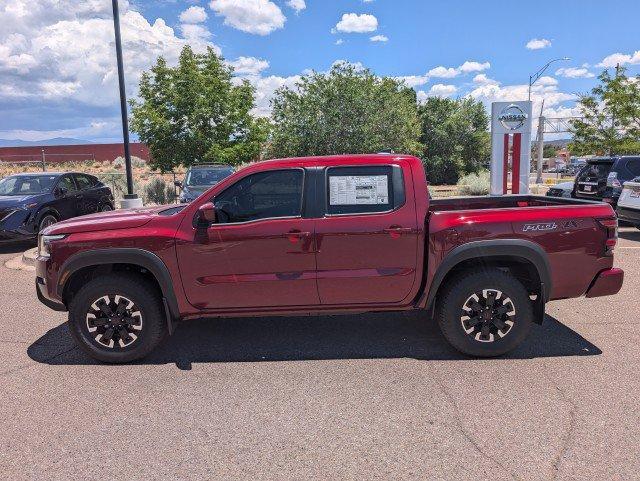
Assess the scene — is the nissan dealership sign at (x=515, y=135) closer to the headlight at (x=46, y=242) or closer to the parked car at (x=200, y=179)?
the parked car at (x=200, y=179)

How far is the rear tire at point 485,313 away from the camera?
4395 mm

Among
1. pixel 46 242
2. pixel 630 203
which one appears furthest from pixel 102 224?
pixel 630 203

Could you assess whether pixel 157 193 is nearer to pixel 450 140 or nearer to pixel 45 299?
pixel 45 299

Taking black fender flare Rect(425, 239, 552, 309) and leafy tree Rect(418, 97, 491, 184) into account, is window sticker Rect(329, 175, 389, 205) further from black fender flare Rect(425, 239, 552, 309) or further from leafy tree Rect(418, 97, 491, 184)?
leafy tree Rect(418, 97, 491, 184)

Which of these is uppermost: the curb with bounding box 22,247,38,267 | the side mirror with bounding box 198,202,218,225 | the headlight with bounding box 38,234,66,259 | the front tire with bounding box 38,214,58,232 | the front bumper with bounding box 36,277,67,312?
the side mirror with bounding box 198,202,218,225

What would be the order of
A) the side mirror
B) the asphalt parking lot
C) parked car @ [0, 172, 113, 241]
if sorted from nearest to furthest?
the asphalt parking lot < the side mirror < parked car @ [0, 172, 113, 241]

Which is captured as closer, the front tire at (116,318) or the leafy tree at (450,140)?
the front tire at (116,318)

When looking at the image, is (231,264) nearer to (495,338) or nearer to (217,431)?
(217,431)

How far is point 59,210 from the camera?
1095 cm

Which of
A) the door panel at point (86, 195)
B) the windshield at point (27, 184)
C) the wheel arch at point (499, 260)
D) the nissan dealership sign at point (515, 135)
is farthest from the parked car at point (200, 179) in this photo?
the wheel arch at point (499, 260)

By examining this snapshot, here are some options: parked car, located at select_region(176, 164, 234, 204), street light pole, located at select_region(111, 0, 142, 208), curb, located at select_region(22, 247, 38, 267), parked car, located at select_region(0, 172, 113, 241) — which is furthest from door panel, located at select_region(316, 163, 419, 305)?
parked car, located at select_region(176, 164, 234, 204)

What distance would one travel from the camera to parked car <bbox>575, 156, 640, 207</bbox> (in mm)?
11969

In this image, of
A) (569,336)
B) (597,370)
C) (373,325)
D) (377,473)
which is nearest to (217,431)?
(377,473)

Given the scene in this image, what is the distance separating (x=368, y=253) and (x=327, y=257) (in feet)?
1.15
